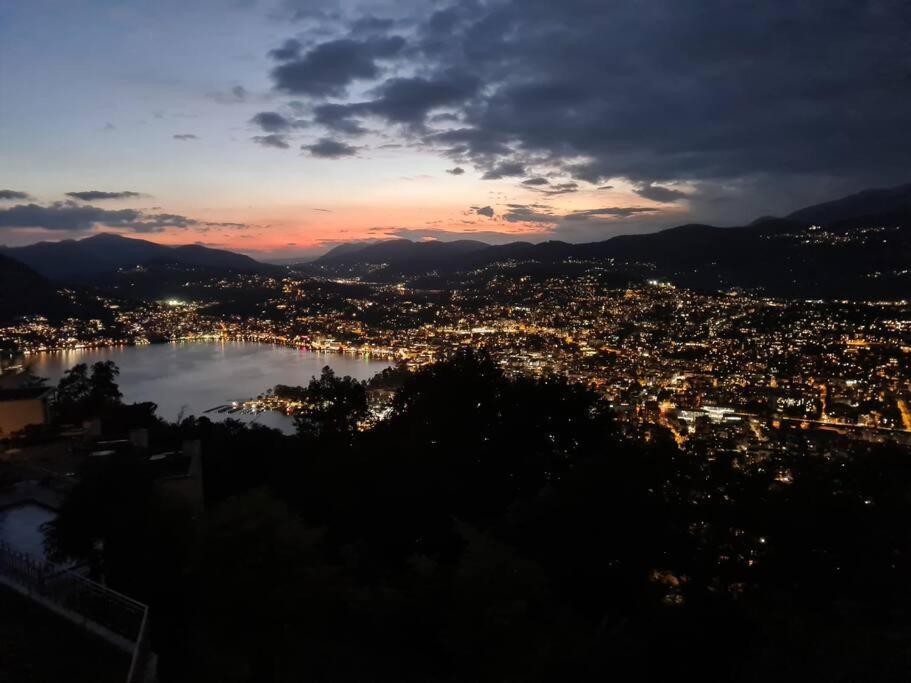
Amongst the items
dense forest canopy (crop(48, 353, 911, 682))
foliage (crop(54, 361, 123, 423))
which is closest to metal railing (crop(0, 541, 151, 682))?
dense forest canopy (crop(48, 353, 911, 682))

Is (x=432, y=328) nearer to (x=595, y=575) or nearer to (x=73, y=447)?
(x=73, y=447)

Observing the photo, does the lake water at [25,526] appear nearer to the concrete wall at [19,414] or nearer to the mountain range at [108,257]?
the concrete wall at [19,414]

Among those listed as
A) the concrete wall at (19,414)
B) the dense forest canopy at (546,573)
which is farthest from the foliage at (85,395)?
the dense forest canopy at (546,573)

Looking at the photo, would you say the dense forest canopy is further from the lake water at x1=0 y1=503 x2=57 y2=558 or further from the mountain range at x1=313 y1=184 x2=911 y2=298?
the mountain range at x1=313 y1=184 x2=911 y2=298

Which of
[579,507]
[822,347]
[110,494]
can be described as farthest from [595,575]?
[822,347]

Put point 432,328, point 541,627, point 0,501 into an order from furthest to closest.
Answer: point 432,328, point 0,501, point 541,627

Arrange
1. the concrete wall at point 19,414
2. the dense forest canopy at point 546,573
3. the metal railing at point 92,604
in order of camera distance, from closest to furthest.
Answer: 1. the metal railing at point 92,604
2. the dense forest canopy at point 546,573
3. the concrete wall at point 19,414
